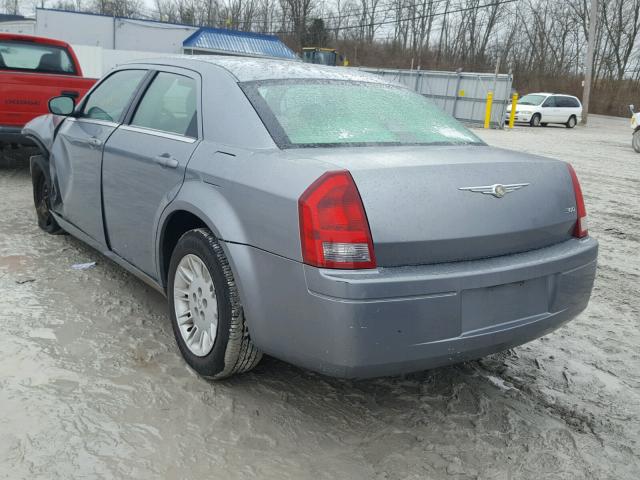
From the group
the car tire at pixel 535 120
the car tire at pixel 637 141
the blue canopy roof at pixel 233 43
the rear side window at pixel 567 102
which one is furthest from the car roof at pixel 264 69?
the blue canopy roof at pixel 233 43

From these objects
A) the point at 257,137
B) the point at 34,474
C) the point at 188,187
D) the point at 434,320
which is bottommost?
the point at 34,474

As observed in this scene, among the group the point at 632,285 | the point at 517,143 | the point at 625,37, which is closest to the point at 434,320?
the point at 632,285

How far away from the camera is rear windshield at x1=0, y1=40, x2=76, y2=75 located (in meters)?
7.89

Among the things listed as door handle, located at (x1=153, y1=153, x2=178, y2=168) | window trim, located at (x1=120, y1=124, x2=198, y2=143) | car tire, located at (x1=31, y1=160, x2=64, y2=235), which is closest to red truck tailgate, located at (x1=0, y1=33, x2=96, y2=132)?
car tire, located at (x1=31, y1=160, x2=64, y2=235)

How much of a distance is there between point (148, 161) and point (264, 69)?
2.60 ft

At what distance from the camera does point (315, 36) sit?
61.8 m

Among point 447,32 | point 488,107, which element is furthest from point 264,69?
point 447,32

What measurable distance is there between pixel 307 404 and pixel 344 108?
1.46 meters

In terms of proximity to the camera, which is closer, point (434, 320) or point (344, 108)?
point (434, 320)

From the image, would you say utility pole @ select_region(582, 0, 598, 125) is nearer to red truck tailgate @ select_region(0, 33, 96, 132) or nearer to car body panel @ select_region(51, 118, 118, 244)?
red truck tailgate @ select_region(0, 33, 96, 132)

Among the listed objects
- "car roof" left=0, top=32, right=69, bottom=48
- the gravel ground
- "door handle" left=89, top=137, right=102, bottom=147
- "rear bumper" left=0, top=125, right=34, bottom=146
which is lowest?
the gravel ground

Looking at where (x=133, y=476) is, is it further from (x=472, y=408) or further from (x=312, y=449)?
(x=472, y=408)

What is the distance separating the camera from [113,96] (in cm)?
409

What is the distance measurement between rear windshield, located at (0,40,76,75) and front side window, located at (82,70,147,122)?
4298 millimetres
